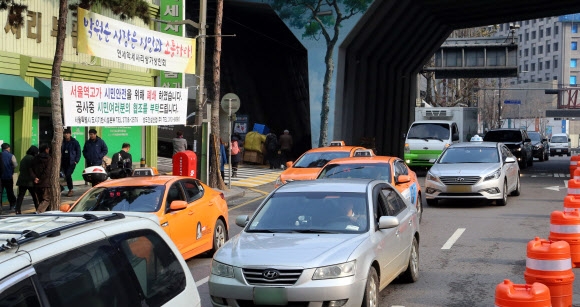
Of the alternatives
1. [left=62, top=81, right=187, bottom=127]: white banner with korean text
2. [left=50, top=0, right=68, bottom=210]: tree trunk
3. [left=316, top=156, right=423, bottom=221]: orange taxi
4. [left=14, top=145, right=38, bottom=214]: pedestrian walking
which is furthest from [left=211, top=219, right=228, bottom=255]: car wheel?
[left=14, top=145, right=38, bottom=214]: pedestrian walking

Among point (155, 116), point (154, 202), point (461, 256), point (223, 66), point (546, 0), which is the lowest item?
point (461, 256)

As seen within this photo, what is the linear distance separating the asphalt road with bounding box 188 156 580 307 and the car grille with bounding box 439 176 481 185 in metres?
0.64

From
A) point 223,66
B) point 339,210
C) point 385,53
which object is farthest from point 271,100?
point 339,210

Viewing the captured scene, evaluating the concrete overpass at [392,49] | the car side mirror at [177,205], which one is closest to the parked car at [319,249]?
the car side mirror at [177,205]

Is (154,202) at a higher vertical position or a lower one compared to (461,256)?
higher

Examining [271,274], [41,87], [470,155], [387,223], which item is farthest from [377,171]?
[41,87]

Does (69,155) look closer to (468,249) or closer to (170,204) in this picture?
(170,204)

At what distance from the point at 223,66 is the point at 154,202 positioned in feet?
112

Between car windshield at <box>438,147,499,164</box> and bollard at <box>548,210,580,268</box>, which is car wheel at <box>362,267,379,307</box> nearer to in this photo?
bollard at <box>548,210,580,268</box>

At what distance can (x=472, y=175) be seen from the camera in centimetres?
1827

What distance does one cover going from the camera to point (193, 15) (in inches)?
1629

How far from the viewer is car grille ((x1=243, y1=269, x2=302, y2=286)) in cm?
703

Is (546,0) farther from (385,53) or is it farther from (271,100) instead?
(271,100)

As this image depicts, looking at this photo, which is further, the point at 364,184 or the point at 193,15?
the point at 193,15
